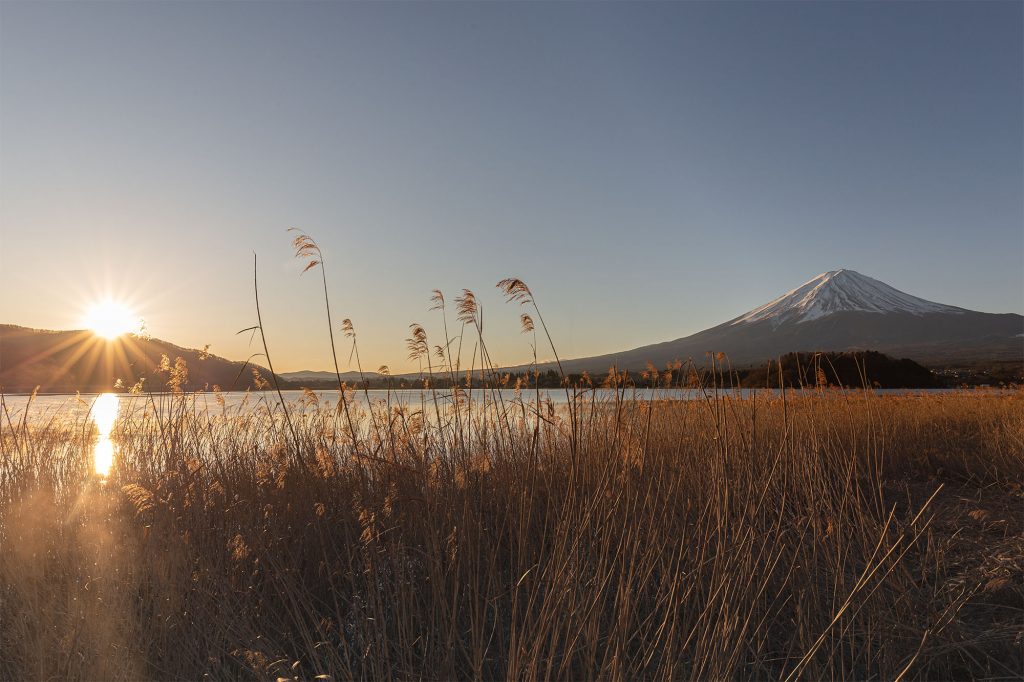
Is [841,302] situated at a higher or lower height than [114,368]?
higher

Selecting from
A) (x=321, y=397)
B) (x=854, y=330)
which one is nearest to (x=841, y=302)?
(x=854, y=330)

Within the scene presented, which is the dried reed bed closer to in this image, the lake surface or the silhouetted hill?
the lake surface

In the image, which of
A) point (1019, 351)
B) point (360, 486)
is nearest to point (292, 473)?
point (360, 486)

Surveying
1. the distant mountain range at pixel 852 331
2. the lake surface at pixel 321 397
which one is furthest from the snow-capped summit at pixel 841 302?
the lake surface at pixel 321 397

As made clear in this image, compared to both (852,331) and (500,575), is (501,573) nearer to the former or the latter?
(500,575)

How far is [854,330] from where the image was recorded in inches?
3344

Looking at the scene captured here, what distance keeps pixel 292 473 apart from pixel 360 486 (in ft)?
1.71

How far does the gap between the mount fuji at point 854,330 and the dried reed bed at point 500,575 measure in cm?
5931

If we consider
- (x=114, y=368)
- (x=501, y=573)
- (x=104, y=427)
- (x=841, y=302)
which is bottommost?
(x=501, y=573)

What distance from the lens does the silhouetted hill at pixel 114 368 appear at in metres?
3.81

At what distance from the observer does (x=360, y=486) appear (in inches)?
138

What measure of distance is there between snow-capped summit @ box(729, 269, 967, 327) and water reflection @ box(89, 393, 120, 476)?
87.1 meters

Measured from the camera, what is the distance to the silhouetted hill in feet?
12.5

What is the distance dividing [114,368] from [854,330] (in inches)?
3804
